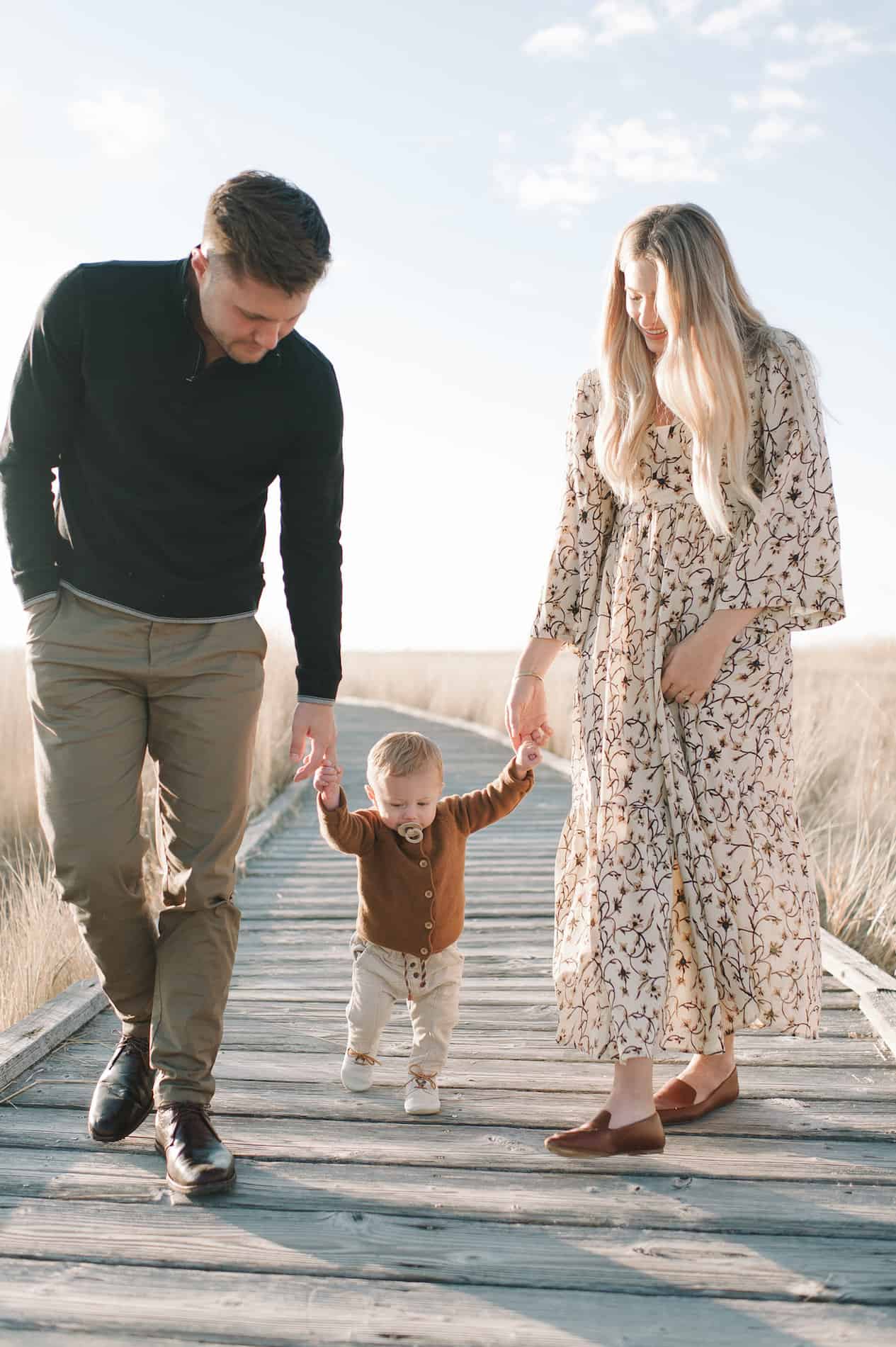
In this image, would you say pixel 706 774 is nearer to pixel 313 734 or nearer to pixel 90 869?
pixel 313 734

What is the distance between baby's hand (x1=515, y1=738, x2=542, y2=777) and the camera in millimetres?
2902

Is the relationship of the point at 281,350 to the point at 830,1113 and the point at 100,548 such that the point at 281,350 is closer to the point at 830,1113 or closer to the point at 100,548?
the point at 100,548

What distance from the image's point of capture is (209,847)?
2678 mm

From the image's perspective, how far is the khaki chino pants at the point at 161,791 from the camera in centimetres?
257

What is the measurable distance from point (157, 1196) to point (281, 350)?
1.80 meters

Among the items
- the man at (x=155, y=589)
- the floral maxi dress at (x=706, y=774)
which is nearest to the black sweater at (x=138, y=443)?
the man at (x=155, y=589)

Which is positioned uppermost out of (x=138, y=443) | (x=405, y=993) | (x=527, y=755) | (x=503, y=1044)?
(x=138, y=443)

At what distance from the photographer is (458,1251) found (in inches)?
84.5

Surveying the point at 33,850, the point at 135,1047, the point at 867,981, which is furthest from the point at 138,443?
the point at 33,850

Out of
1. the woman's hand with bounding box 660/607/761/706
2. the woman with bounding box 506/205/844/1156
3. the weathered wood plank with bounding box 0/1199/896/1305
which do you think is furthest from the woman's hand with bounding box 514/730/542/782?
the weathered wood plank with bounding box 0/1199/896/1305

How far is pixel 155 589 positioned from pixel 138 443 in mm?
312

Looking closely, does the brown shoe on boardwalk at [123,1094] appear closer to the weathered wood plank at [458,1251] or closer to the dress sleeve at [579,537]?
the weathered wood plank at [458,1251]

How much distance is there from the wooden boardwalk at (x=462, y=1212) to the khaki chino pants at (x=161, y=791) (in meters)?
0.32

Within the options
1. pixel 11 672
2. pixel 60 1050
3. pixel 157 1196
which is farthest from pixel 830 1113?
pixel 11 672
